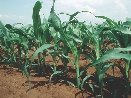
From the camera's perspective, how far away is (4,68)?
247 cm

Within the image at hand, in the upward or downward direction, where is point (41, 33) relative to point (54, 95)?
upward

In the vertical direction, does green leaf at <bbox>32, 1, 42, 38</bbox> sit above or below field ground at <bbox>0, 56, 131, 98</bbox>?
above

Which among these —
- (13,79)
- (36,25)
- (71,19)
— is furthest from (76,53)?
(13,79)

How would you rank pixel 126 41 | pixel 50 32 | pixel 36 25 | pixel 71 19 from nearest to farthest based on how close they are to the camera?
pixel 126 41, pixel 71 19, pixel 36 25, pixel 50 32

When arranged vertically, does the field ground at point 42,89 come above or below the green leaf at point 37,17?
below

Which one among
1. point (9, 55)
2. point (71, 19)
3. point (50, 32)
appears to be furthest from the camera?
point (9, 55)

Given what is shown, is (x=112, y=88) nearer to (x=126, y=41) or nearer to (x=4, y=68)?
(x=126, y=41)

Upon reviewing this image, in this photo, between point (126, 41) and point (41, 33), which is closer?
point (126, 41)

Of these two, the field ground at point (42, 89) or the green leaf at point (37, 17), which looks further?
the green leaf at point (37, 17)

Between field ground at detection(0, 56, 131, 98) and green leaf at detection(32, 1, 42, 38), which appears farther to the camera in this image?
green leaf at detection(32, 1, 42, 38)

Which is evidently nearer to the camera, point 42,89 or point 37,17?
point 42,89

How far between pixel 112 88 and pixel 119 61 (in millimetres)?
1133

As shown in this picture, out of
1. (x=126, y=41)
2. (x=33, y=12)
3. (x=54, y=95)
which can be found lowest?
(x=54, y=95)

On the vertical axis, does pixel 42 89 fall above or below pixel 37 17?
below
